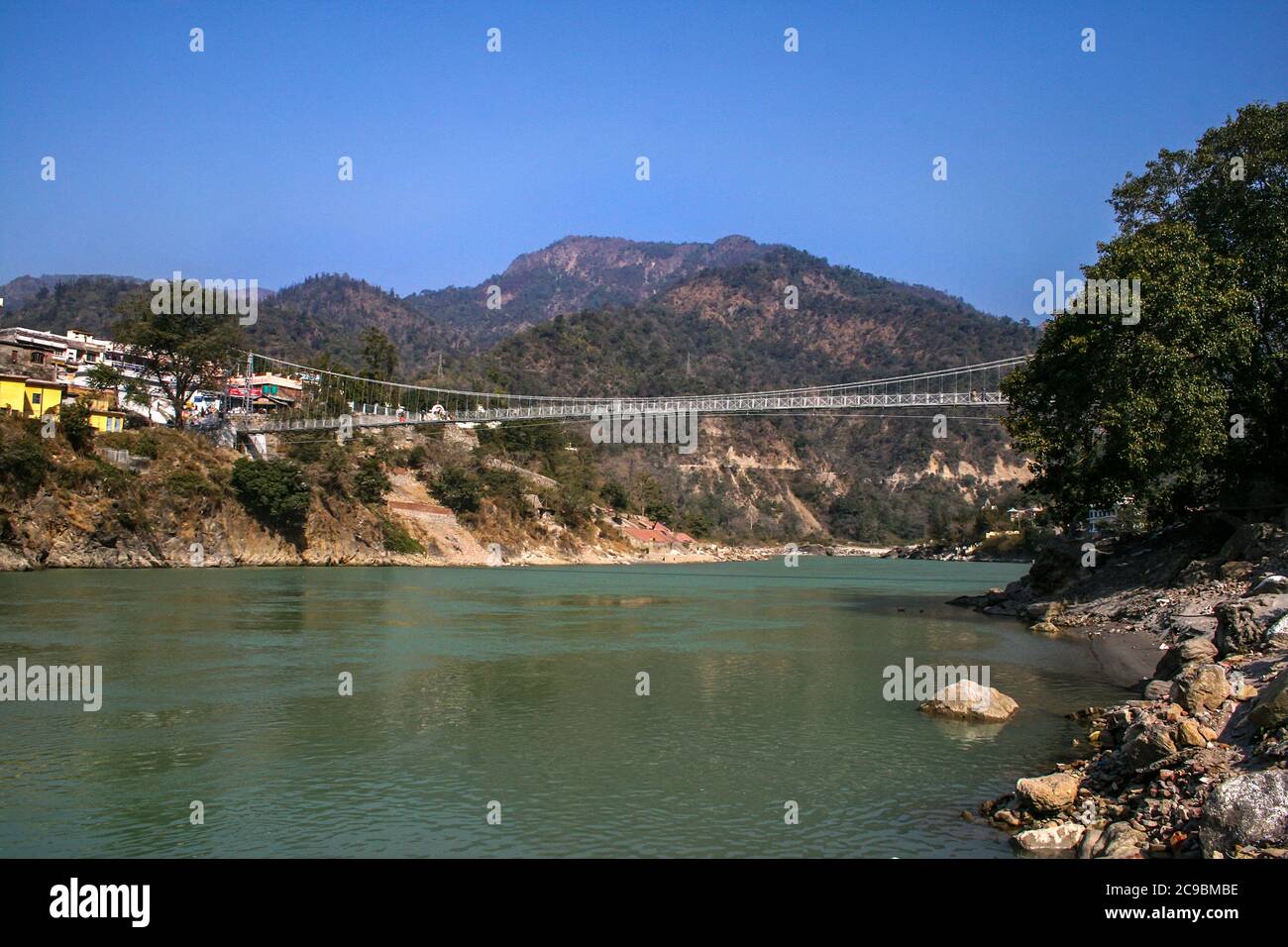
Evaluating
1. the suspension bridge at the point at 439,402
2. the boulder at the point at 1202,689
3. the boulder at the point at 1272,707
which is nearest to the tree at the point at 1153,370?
the boulder at the point at 1202,689

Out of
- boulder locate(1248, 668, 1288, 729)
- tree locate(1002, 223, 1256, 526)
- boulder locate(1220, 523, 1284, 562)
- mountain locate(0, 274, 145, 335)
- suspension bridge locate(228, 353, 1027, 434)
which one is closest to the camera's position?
boulder locate(1248, 668, 1288, 729)

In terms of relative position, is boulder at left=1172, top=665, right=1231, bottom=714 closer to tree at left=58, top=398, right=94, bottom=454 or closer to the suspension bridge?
tree at left=58, top=398, right=94, bottom=454

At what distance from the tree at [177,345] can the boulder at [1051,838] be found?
45.1 metres

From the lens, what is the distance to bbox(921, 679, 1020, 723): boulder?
10.2 metres

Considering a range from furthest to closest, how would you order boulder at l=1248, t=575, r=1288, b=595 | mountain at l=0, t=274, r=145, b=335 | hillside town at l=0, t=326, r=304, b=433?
mountain at l=0, t=274, r=145, b=335 < hillside town at l=0, t=326, r=304, b=433 < boulder at l=1248, t=575, r=1288, b=595

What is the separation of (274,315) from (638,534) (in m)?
72.4

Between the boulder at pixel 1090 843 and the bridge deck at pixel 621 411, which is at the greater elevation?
the bridge deck at pixel 621 411

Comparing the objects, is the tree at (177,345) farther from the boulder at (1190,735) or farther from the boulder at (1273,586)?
the boulder at (1190,735)

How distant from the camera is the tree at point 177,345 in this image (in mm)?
44406

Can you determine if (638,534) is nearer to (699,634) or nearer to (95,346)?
(95,346)

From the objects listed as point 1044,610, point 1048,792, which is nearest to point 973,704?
point 1048,792

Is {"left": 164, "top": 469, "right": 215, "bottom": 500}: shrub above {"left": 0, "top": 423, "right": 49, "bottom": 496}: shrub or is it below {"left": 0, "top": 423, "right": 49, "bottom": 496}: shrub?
below

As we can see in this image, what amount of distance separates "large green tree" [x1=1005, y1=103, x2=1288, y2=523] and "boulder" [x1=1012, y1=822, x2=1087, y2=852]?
12.4 metres

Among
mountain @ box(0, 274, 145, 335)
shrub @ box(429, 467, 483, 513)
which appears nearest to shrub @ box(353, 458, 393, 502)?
shrub @ box(429, 467, 483, 513)
